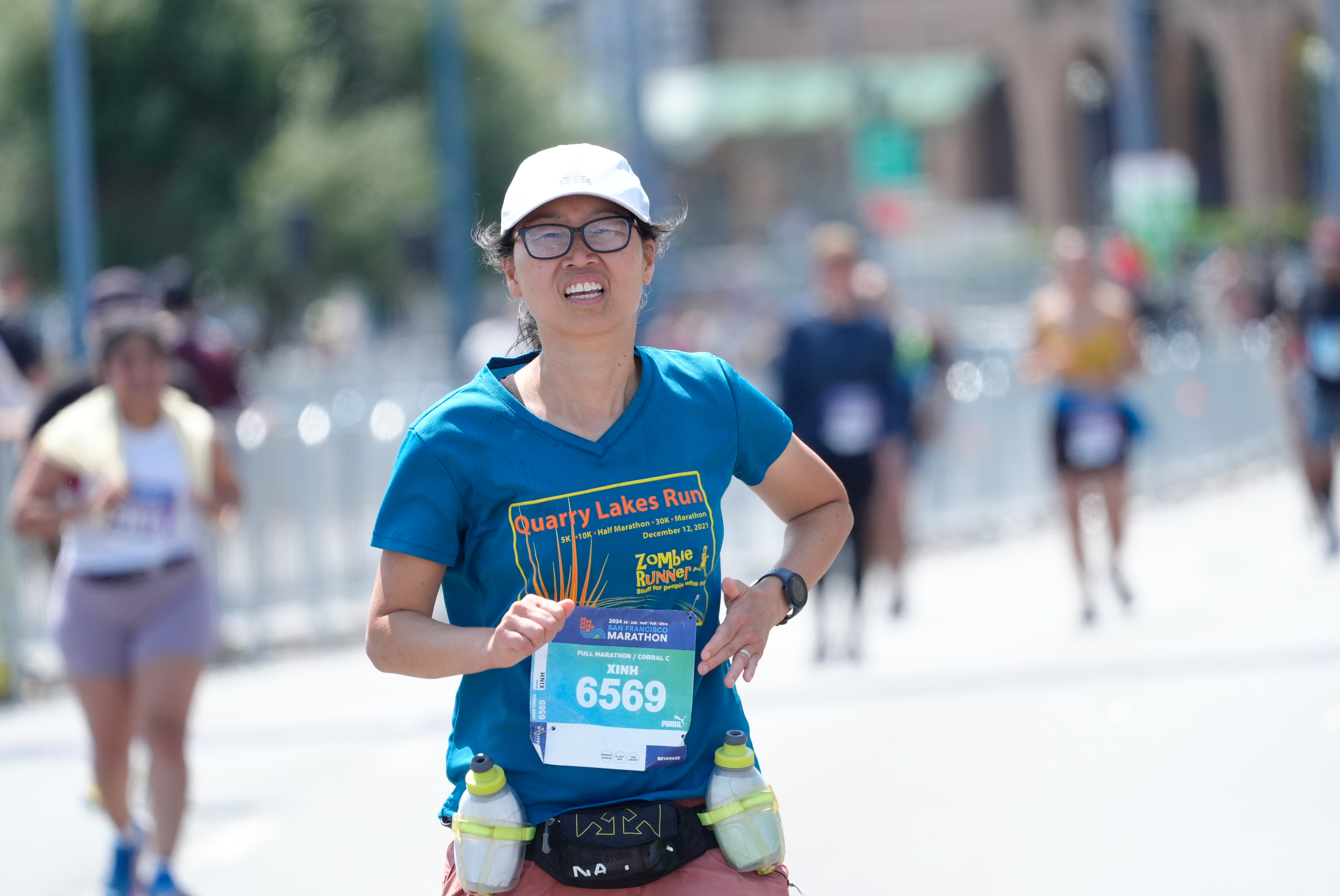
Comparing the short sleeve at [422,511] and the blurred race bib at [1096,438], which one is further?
the blurred race bib at [1096,438]

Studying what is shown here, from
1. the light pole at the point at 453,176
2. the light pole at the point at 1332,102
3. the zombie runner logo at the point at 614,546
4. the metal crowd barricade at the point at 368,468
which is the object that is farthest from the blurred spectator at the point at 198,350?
the light pole at the point at 1332,102

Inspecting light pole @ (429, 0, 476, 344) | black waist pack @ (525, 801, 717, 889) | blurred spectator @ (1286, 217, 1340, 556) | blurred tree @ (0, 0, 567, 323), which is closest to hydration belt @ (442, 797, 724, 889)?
black waist pack @ (525, 801, 717, 889)

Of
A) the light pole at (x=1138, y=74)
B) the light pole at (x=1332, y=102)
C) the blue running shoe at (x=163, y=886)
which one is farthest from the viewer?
the light pole at (x=1138, y=74)

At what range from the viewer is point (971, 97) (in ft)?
174

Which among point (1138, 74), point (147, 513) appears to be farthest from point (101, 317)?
point (1138, 74)

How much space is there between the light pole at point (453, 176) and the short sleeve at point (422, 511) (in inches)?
852

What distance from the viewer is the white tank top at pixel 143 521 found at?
6.44 metres

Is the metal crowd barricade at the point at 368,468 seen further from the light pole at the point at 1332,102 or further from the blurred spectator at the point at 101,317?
the light pole at the point at 1332,102

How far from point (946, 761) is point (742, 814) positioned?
179 inches

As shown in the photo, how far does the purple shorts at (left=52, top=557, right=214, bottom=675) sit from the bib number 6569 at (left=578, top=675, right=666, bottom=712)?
11.4 feet

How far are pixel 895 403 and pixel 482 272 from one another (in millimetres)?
27752

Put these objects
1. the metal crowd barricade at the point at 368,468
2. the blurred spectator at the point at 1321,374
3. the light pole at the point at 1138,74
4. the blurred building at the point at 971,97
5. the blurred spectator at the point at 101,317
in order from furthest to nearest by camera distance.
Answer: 1. the blurred building at the point at 971,97
2. the light pole at the point at 1138,74
3. the blurred spectator at the point at 1321,374
4. the metal crowd barricade at the point at 368,468
5. the blurred spectator at the point at 101,317

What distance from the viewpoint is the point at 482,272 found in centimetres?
3769

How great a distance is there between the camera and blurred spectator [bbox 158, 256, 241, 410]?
10391 mm
